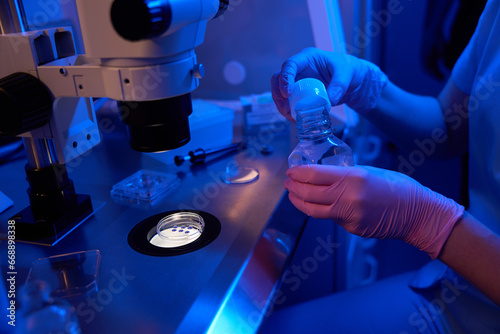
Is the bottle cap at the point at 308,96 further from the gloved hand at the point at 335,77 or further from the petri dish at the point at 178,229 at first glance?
the petri dish at the point at 178,229

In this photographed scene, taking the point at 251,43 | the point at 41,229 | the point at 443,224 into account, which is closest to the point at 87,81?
the point at 41,229

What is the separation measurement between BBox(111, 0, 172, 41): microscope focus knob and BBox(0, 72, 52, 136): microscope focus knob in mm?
263

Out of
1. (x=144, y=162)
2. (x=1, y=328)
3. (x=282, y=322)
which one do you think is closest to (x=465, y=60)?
(x=282, y=322)

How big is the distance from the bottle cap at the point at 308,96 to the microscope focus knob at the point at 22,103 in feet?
1.68

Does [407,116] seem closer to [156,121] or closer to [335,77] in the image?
[335,77]

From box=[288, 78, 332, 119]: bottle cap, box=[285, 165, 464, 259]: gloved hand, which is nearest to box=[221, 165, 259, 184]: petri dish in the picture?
box=[285, 165, 464, 259]: gloved hand

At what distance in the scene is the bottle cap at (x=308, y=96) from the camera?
0.79 meters

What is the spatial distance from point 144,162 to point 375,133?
52.0 inches

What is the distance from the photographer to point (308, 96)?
79 cm

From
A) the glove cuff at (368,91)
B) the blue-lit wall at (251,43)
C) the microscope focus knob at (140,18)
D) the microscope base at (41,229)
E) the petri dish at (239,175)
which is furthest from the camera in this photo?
the blue-lit wall at (251,43)

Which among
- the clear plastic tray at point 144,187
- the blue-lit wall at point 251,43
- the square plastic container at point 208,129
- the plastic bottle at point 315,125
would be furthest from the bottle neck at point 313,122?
the blue-lit wall at point 251,43

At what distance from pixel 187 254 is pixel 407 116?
3.25 feet

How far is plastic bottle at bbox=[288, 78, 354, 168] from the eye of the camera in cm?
80

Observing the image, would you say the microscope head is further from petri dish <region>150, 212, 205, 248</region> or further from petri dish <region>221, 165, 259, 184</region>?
petri dish <region>221, 165, 259, 184</region>
